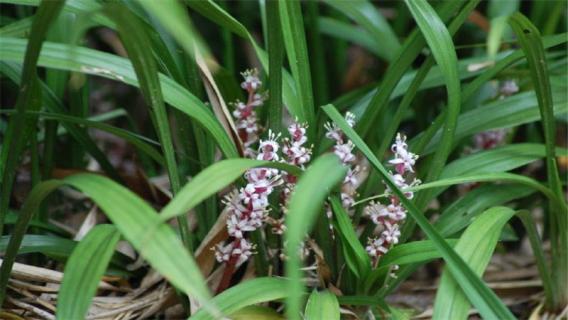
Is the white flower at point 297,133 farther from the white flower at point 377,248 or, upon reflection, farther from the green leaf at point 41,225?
the green leaf at point 41,225

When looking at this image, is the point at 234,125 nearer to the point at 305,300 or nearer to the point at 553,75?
the point at 305,300

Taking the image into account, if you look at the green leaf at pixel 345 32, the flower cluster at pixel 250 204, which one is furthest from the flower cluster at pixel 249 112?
the green leaf at pixel 345 32

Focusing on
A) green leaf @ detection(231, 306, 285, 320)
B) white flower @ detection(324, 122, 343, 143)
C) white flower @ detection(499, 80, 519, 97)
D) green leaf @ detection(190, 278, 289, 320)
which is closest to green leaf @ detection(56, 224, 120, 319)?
green leaf @ detection(190, 278, 289, 320)

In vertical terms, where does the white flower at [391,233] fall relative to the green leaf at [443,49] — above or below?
below

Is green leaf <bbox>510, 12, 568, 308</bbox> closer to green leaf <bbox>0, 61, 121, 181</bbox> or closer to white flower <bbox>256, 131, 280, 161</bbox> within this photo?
white flower <bbox>256, 131, 280, 161</bbox>

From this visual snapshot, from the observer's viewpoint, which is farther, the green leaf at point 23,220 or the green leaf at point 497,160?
the green leaf at point 497,160

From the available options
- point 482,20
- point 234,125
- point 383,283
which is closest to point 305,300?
point 383,283

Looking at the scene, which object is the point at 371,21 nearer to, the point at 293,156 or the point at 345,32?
the point at 345,32

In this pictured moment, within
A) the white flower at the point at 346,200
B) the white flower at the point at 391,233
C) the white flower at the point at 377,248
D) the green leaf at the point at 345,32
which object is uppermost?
the green leaf at the point at 345,32
